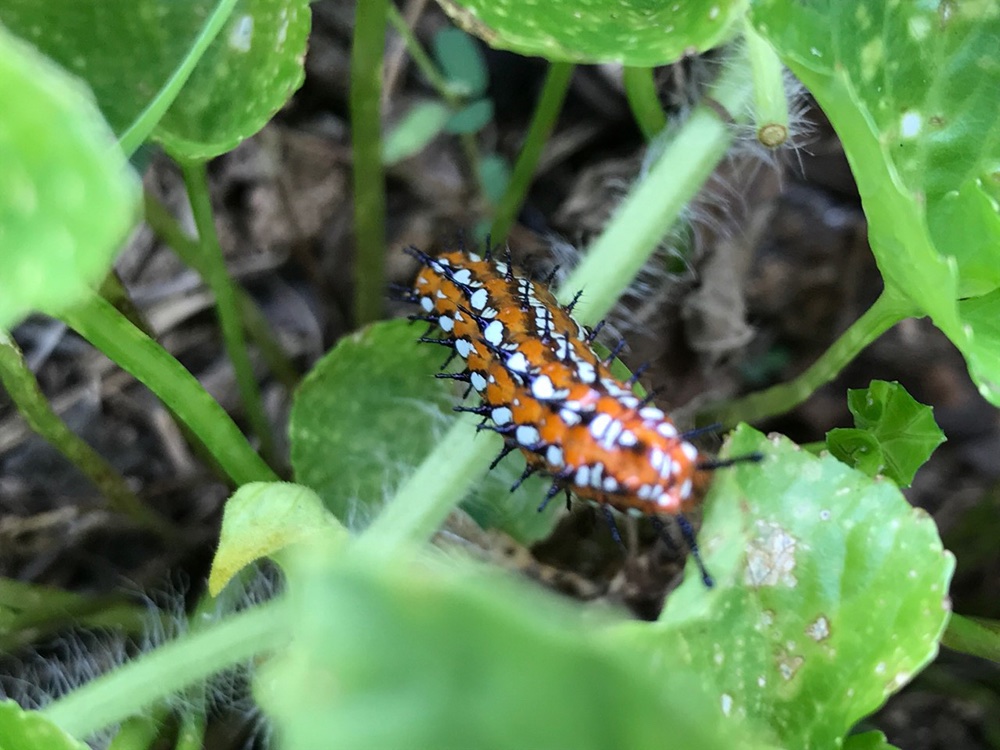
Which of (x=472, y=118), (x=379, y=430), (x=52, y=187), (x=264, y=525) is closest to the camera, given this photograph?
(x=52, y=187)

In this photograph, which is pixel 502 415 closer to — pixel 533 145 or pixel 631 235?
pixel 631 235

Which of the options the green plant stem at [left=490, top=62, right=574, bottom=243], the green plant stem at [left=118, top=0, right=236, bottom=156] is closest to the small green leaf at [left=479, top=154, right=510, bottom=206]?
the green plant stem at [left=490, top=62, right=574, bottom=243]

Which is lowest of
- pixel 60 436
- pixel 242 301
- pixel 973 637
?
pixel 60 436

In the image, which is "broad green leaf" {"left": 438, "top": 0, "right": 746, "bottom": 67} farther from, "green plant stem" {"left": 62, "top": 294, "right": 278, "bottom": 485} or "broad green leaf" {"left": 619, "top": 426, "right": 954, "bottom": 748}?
"green plant stem" {"left": 62, "top": 294, "right": 278, "bottom": 485}

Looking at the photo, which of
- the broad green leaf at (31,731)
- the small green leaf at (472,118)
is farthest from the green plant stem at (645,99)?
the broad green leaf at (31,731)

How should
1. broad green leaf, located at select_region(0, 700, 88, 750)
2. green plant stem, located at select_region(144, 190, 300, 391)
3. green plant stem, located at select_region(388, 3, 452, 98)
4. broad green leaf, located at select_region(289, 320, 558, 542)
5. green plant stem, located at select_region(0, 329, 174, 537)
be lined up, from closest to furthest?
broad green leaf, located at select_region(0, 700, 88, 750) < green plant stem, located at select_region(0, 329, 174, 537) < broad green leaf, located at select_region(289, 320, 558, 542) < green plant stem, located at select_region(144, 190, 300, 391) < green plant stem, located at select_region(388, 3, 452, 98)

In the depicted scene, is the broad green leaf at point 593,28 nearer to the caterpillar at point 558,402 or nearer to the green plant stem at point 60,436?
the caterpillar at point 558,402

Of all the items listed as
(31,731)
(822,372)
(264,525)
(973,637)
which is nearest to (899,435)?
(822,372)
